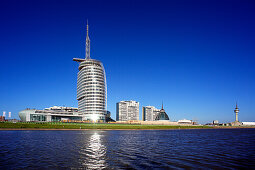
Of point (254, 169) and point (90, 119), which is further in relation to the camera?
point (90, 119)

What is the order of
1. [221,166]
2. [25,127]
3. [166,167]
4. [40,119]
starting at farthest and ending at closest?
[40,119] < [25,127] < [221,166] < [166,167]

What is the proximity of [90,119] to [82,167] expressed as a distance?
183 metres

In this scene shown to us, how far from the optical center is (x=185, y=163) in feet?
72.1

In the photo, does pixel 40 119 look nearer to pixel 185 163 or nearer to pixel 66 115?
pixel 66 115

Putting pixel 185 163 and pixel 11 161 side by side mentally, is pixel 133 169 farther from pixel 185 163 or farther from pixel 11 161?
pixel 11 161

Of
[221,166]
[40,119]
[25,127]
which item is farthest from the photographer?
[40,119]

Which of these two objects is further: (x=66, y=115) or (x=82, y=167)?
(x=66, y=115)

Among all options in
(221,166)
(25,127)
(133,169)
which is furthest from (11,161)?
(25,127)

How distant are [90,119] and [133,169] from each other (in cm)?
18461

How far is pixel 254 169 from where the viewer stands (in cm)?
2020

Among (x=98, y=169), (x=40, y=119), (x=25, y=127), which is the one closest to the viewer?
(x=98, y=169)

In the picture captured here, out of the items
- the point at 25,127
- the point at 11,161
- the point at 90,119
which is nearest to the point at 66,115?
the point at 90,119

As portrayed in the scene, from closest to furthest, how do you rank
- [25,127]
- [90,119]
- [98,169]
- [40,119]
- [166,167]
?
[98,169] → [166,167] → [25,127] → [40,119] → [90,119]

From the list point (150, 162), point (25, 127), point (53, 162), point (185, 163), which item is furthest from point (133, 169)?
point (25, 127)
